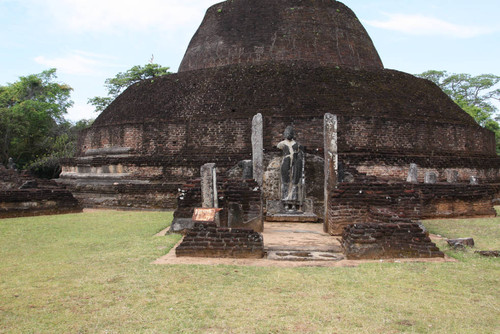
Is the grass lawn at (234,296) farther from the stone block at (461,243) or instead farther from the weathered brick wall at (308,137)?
the weathered brick wall at (308,137)

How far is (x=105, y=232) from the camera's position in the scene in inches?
311

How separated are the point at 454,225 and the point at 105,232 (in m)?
6.50

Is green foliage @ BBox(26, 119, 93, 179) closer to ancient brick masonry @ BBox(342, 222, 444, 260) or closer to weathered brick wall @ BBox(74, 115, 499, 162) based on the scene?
weathered brick wall @ BBox(74, 115, 499, 162)

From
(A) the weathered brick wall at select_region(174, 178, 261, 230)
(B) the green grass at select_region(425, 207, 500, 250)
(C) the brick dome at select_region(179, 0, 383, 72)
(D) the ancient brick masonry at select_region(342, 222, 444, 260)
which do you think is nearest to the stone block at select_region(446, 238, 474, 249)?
(B) the green grass at select_region(425, 207, 500, 250)

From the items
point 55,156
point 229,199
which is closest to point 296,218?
point 229,199

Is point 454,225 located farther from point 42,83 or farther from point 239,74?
point 42,83

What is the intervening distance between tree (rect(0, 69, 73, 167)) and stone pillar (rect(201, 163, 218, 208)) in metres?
23.5

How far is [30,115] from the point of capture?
29.0 m

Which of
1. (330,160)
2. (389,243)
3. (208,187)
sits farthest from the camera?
(330,160)

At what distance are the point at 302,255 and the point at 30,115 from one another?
27.9 meters

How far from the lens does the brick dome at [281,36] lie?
16.1 meters

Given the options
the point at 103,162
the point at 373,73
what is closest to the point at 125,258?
the point at 103,162

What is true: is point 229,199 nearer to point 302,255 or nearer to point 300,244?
point 300,244

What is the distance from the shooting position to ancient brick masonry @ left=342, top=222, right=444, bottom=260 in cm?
539
